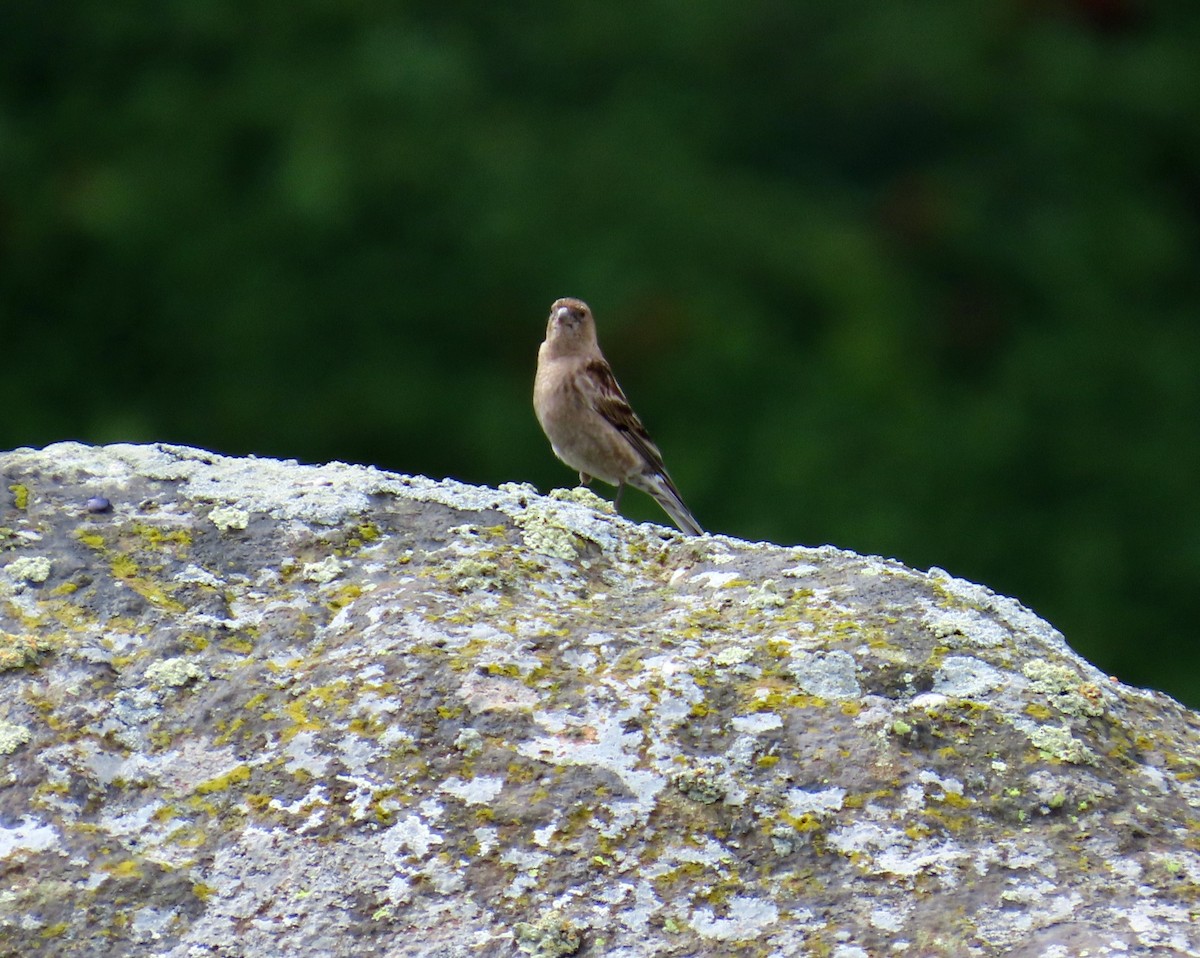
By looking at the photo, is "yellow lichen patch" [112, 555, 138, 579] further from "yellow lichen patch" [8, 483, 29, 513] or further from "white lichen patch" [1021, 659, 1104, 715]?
"white lichen patch" [1021, 659, 1104, 715]

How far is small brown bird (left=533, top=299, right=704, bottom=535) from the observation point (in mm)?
6762

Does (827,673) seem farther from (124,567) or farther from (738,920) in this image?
(124,567)

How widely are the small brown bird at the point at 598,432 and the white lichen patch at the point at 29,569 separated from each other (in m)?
3.72

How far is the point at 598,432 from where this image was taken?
675cm

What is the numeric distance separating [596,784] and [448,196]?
1061 cm

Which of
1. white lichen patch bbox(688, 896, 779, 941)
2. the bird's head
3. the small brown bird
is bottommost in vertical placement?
white lichen patch bbox(688, 896, 779, 941)

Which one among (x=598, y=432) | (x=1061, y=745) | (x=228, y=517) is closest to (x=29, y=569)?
(x=228, y=517)

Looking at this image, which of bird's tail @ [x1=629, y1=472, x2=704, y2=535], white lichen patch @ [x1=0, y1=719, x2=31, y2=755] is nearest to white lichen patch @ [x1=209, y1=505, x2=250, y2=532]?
white lichen patch @ [x1=0, y1=719, x2=31, y2=755]

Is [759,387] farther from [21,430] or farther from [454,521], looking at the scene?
[454,521]

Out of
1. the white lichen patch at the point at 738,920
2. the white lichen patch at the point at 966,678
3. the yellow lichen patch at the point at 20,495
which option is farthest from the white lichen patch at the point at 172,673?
the white lichen patch at the point at 966,678

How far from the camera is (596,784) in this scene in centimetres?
263

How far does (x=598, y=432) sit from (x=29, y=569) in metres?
3.84

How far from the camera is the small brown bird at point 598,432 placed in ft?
22.2

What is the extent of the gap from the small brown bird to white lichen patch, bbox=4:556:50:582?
3724 millimetres
